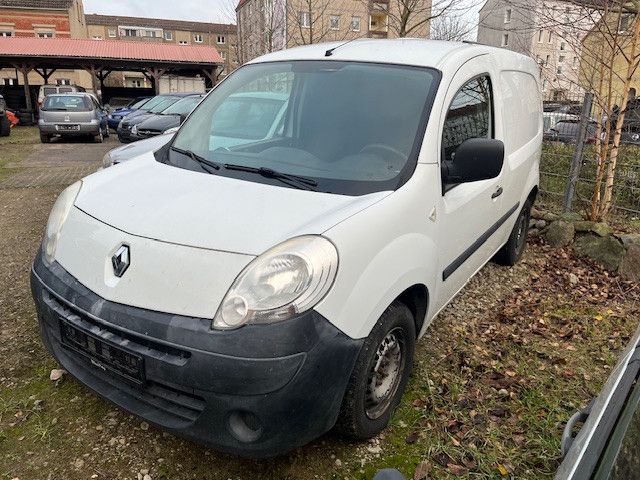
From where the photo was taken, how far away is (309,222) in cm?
210

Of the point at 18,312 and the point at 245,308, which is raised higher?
the point at 245,308

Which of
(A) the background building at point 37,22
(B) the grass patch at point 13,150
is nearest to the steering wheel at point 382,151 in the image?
(B) the grass patch at point 13,150

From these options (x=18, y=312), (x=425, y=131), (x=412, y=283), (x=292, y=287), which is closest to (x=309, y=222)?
(x=292, y=287)

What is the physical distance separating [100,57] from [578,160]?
2538 centimetres

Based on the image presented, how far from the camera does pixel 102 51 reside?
87.1ft

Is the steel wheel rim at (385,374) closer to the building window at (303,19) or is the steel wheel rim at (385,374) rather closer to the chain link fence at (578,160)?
the chain link fence at (578,160)

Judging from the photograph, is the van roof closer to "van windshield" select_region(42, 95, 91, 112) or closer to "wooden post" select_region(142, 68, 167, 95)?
"van windshield" select_region(42, 95, 91, 112)

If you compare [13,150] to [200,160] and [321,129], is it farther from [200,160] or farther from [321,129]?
[321,129]

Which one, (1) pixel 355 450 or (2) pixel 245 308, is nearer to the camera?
(2) pixel 245 308

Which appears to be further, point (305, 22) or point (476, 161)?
point (305, 22)

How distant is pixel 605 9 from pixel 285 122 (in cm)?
403

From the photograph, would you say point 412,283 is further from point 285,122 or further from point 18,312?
point 18,312

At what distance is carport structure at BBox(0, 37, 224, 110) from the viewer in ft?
83.0

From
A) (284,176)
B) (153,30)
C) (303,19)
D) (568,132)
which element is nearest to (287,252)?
(284,176)
